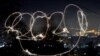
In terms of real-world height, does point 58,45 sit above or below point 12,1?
below

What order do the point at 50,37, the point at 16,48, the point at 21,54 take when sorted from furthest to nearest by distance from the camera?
the point at 50,37, the point at 16,48, the point at 21,54

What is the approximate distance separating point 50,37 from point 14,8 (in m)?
1.61

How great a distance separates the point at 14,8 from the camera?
26.7ft

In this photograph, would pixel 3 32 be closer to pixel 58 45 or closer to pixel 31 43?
pixel 31 43

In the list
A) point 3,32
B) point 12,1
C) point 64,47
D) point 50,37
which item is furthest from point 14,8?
point 64,47

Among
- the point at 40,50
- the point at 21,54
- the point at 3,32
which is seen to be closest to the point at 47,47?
the point at 40,50

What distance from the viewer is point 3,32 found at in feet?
24.3

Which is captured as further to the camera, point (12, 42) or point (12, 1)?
point (12, 1)

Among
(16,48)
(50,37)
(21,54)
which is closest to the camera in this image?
(21,54)

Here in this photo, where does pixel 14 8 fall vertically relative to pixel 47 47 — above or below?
above

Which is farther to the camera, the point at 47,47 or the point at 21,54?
the point at 47,47

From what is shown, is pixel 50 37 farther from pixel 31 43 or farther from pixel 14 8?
pixel 14 8

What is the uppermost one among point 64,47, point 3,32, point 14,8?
point 14,8

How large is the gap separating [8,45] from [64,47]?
5.71ft
